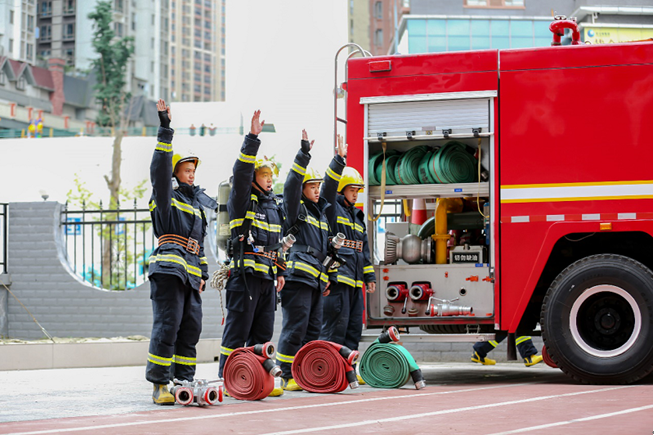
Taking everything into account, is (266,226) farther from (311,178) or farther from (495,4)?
(495,4)

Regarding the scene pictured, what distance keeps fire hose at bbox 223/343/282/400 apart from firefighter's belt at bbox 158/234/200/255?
3.05ft

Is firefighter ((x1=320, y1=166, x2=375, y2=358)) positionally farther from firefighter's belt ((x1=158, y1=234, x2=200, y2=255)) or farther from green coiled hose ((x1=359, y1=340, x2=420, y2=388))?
firefighter's belt ((x1=158, y1=234, x2=200, y2=255))

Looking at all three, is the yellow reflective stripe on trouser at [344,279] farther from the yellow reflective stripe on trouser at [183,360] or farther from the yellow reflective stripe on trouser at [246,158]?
the yellow reflective stripe on trouser at [183,360]

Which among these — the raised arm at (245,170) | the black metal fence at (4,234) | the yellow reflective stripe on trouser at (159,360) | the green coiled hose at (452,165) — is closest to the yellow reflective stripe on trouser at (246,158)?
the raised arm at (245,170)

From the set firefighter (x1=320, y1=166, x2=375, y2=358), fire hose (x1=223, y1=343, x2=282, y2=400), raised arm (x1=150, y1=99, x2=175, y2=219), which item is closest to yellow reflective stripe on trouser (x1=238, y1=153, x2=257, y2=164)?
raised arm (x1=150, y1=99, x2=175, y2=219)

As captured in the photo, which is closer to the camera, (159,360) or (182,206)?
(159,360)

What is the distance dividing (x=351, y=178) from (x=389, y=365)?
179 cm

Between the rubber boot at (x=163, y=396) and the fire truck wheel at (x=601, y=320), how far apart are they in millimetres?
3404

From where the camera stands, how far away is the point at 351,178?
29.3 ft

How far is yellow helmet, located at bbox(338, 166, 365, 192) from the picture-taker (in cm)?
893

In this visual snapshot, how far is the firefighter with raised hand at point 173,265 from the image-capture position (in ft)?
23.1

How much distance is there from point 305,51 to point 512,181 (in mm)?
62719

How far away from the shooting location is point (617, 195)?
8.27 metres

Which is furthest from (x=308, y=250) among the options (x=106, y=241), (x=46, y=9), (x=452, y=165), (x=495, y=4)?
(x=46, y=9)
